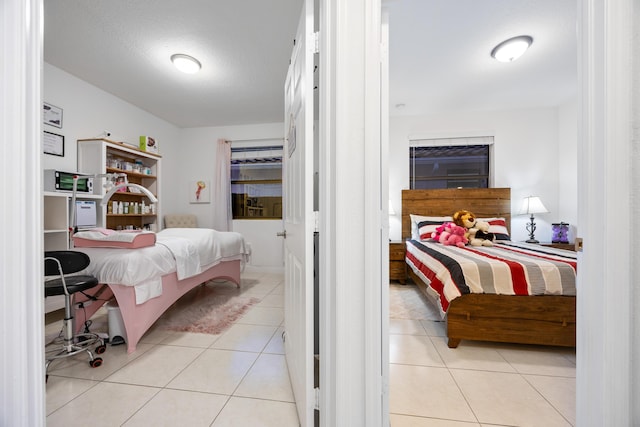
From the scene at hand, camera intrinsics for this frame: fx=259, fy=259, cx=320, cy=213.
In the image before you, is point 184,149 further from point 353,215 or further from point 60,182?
point 353,215

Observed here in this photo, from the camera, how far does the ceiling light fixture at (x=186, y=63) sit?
8.77ft

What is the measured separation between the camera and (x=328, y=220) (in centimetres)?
106

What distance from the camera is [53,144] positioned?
111 inches

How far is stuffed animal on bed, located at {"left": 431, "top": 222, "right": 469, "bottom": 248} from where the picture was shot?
3.18 metres

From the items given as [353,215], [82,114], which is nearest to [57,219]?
[82,114]

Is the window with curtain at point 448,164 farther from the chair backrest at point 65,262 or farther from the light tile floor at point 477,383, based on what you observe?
the chair backrest at point 65,262

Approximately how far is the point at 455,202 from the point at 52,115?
209 inches

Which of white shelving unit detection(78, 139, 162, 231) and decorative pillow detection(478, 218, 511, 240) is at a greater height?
white shelving unit detection(78, 139, 162, 231)

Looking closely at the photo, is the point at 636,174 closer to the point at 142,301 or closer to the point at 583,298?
the point at 583,298

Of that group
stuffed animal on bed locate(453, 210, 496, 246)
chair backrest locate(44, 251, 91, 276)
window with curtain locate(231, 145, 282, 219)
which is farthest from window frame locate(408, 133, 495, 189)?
chair backrest locate(44, 251, 91, 276)

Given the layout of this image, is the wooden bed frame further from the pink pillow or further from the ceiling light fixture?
the ceiling light fixture

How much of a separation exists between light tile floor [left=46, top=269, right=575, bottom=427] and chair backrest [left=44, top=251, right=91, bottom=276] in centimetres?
65

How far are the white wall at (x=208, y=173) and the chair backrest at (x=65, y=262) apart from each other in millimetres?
3059

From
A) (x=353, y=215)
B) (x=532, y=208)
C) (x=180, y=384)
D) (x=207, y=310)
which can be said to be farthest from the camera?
(x=532, y=208)
